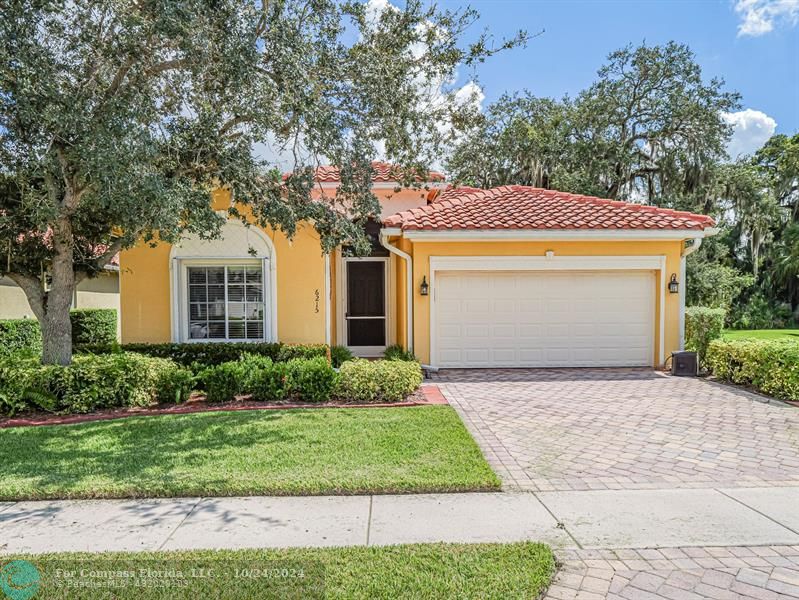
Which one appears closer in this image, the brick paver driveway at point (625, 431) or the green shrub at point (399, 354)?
the brick paver driveway at point (625, 431)

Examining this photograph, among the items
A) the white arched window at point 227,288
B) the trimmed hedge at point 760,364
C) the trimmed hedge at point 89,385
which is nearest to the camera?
the trimmed hedge at point 89,385

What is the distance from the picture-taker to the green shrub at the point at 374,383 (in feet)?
28.6

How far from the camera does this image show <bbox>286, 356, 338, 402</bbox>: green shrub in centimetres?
875

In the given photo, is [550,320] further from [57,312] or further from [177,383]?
[57,312]

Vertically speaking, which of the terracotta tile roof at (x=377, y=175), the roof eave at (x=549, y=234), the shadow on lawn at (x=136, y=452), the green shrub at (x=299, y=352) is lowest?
the shadow on lawn at (x=136, y=452)

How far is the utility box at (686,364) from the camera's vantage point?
1121 centimetres

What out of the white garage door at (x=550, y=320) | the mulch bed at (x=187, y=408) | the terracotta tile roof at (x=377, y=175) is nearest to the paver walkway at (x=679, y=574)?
the mulch bed at (x=187, y=408)

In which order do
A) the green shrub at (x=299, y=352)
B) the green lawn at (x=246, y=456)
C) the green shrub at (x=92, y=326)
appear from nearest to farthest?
the green lawn at (x=246, y=456) → the green shrub at (x=299, y=352) → the green shrub at (x=92, y=326)

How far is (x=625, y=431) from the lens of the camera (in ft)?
23.3

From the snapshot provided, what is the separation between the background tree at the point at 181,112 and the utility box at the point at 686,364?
7.30 metres

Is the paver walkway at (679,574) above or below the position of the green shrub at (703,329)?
below

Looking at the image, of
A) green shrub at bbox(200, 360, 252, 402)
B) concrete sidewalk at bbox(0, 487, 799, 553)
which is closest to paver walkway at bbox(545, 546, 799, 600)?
concrete sidewalk at bbox(0, 487, 799, 553)

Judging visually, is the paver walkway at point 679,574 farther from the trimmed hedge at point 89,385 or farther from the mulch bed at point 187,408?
the trimmed hedge at point 89,385

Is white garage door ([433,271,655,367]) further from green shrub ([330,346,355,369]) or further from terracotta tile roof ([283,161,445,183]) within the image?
terracotta tile roof ([283,161,445,183])
